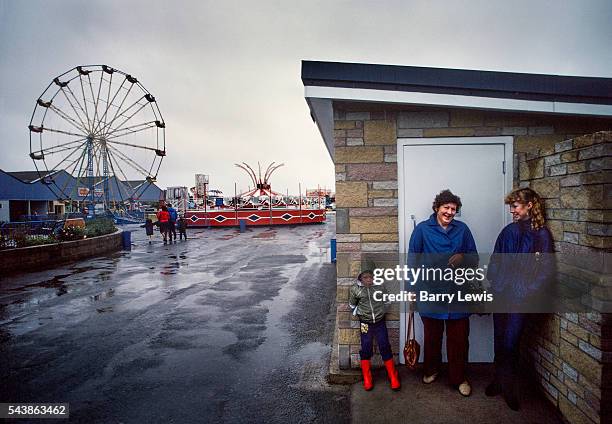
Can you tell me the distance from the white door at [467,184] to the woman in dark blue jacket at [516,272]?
600 millimetres

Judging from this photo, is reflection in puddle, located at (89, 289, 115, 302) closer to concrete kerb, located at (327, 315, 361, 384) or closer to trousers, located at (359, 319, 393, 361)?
concrete kerb, located at (327, 315, 361, 384)

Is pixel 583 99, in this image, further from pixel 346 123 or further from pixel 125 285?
pixel 125 285

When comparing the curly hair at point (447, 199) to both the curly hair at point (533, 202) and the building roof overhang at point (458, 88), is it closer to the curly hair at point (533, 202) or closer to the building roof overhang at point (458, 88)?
the curly hair at point (533, 202)

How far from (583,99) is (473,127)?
3.46ft

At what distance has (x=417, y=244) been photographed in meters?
3.73

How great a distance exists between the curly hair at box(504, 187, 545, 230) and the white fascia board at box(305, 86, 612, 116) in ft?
3.32

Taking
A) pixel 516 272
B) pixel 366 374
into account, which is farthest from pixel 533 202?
pixel 366 374

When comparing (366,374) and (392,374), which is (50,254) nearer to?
(366,374)

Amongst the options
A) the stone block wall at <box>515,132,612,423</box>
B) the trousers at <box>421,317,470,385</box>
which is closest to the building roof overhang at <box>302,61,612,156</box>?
the stone block wall at <box>515,132,612,423</box>

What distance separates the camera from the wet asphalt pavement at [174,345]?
3.61 meters

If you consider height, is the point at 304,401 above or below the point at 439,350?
below

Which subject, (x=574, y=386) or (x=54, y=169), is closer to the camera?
(x=574, y=386)

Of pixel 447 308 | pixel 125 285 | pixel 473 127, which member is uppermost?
pixel 473 127

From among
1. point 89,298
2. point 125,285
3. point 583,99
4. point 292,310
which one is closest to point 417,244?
point 583,99
